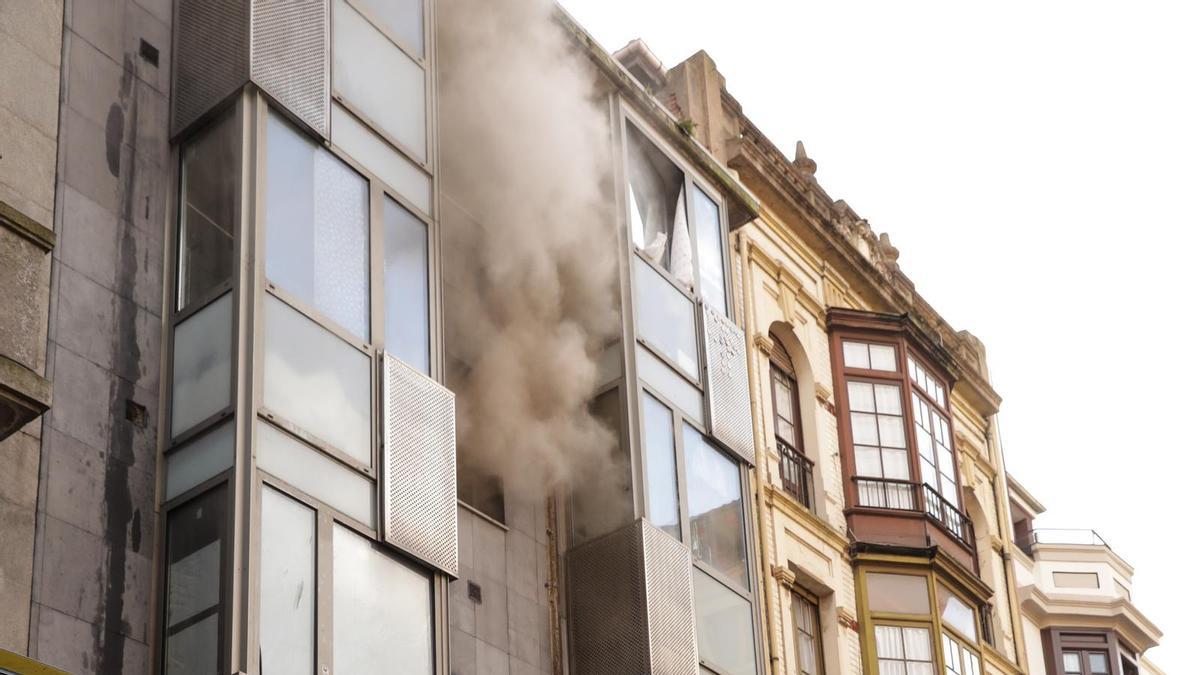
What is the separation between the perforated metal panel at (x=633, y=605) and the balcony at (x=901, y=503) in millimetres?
7890

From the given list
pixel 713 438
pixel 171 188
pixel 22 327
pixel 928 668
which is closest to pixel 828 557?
pixel 928 668

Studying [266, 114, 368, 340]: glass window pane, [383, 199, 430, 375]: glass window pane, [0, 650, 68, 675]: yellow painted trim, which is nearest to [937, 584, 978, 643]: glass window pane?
[383, 199, 430, 375]: glass window pane

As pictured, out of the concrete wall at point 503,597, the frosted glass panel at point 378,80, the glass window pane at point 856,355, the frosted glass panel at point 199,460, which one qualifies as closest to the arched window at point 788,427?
the glass window pane at point 856,355

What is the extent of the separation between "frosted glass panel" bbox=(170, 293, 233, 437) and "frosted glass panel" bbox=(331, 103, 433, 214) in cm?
199

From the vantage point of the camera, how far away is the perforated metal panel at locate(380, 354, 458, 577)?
1388 cm

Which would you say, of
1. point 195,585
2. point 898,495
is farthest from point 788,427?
point 195,585

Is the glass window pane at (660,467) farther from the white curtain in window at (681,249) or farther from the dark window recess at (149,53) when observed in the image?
the dark window recess at (149,53)

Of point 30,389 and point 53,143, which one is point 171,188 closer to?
point 53,143

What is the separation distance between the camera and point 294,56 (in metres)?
14.5

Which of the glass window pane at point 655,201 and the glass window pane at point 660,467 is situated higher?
the glass window pane at point 655,201

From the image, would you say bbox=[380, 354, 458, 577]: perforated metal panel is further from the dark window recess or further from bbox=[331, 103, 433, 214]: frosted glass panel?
the dark window recess

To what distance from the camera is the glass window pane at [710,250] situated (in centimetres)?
2008

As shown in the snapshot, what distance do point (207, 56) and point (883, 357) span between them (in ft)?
46.2

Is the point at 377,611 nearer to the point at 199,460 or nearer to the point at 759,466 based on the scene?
the point at 199,460
